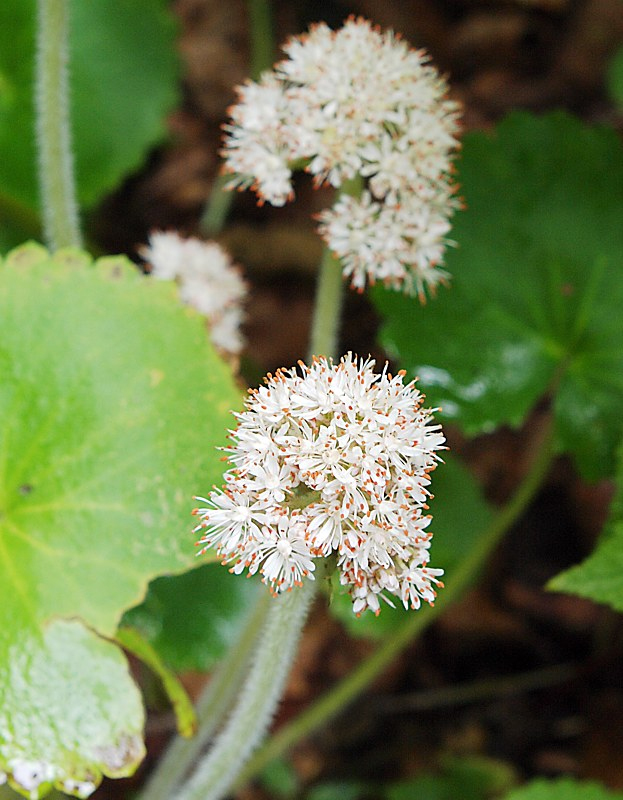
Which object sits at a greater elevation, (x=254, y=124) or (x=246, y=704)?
(x=254, y=124)

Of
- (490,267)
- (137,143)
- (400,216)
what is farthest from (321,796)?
(137,143)

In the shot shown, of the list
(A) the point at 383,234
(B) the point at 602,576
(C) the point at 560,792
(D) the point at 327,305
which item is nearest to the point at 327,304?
(D) the point at 327,305

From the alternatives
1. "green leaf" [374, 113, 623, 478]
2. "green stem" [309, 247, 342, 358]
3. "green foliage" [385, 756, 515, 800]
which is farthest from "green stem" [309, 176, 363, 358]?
"green foliage" [385, 756, 515, 800]

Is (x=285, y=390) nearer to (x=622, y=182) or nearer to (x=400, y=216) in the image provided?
(x=400, y=216)

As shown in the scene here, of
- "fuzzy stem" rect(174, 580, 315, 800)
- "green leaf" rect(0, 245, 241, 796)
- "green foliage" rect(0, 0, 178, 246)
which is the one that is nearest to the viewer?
"fuzzy stem" rect(174, 580, 315, 800)

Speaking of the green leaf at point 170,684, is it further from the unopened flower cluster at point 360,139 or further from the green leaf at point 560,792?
the green leaf at point 560,792

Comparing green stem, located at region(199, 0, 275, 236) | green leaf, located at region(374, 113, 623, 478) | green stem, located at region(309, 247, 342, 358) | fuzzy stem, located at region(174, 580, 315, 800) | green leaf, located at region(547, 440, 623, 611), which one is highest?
green stem, located at region(199, 0, 275, 236)

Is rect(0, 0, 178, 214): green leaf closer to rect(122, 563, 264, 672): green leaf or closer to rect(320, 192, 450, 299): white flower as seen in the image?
rect(122, 563, 264, 672): green leaf
